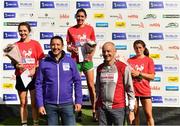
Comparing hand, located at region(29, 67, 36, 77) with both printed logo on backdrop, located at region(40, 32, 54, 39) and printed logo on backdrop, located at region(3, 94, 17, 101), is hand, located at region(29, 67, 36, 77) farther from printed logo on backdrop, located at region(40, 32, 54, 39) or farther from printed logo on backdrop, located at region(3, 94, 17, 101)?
printed logo on backdrop, located at region(3, 94, 17, 101)

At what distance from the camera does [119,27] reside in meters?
7.55

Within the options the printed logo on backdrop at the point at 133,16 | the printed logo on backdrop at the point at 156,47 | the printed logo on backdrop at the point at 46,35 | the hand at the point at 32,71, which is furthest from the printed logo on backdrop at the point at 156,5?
the hand at the point at 32,71

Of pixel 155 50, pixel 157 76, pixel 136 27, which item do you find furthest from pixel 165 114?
pixel 136 27

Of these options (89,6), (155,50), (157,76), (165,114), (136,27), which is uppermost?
(89,6)

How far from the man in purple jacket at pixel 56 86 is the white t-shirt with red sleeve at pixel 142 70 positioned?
136 cm

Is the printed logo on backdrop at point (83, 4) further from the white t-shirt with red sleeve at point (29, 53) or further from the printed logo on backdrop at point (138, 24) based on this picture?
the white t-shirt with red sleeve at point (29, 53)

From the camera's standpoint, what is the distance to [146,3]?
748 centimetres

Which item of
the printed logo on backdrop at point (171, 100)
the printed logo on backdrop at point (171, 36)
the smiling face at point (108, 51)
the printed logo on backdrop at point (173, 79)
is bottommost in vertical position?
the printed logo on backdrop at point (171, 100)

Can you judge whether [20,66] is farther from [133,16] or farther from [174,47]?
[174,47]

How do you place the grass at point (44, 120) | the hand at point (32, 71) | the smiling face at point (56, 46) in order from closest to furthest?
the smiling face at point (56, 46) < the hand at point (32, 71) < the grass at point (44, 120)

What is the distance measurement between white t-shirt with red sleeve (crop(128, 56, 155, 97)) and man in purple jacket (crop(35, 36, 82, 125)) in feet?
4.45

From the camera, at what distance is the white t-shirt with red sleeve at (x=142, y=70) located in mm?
5617

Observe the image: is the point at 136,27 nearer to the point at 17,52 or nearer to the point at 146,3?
the point at 146,3

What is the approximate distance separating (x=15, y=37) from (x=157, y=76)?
3079 mm
